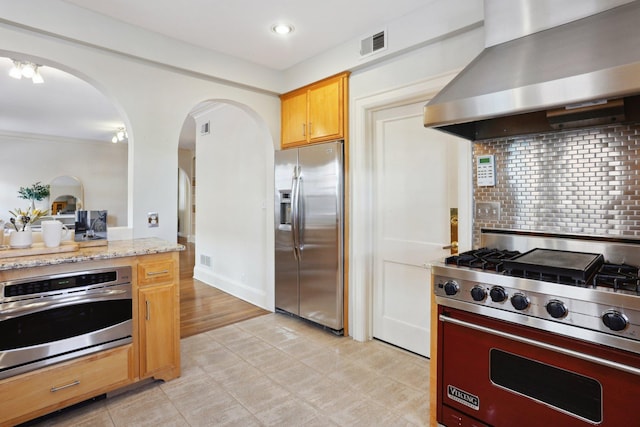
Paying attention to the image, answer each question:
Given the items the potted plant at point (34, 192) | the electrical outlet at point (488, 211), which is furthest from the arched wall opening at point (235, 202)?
the potted plant at point (34, 192)

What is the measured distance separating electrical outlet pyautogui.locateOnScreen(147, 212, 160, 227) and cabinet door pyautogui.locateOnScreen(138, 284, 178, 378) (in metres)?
0.71

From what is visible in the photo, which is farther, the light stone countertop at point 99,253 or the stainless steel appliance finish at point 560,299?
the light stone countertop at point 99,253

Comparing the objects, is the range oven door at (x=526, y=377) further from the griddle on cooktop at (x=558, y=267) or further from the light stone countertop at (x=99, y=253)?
the light stone countertop at (x=99, y=253)

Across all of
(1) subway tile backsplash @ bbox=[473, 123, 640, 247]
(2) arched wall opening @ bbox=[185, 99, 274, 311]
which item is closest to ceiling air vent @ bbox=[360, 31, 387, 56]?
(1) subway tile backsplash @ bbox=[473, 123, 640, 247]

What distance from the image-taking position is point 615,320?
123 cm

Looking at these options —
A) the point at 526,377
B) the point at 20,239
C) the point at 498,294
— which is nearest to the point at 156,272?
the point at 20,239

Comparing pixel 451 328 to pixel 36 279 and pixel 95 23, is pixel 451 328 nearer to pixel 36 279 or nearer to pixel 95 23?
pixel 36 279

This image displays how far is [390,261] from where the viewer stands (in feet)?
9.82

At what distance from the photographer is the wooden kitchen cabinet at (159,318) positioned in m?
2.26

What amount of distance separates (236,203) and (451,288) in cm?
342

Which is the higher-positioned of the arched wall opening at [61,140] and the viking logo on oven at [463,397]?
the arched wall opening at [61,140]

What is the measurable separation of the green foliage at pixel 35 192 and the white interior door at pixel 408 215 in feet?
25.5

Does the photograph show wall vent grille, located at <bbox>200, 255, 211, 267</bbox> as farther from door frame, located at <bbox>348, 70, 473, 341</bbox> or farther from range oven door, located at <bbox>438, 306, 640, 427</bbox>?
range oven door, located at <bbox>438, 306, 640, 427</bbox>

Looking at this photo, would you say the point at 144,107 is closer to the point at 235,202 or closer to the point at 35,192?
the point at 235,202
